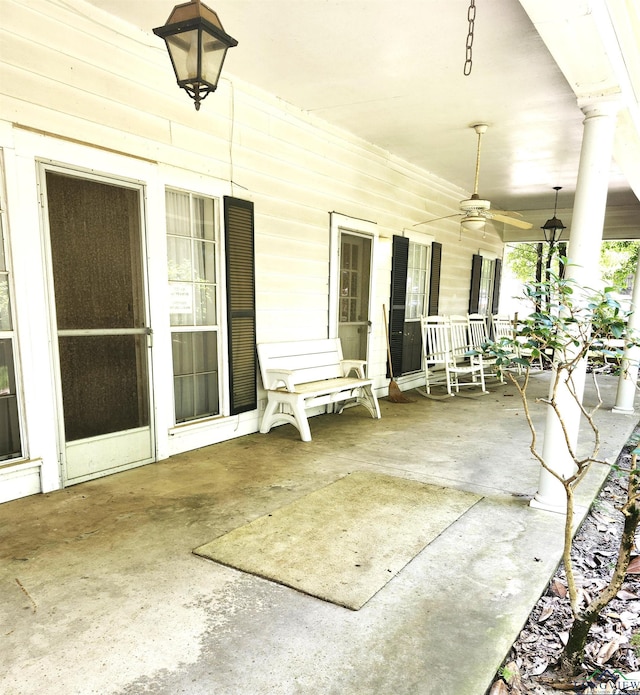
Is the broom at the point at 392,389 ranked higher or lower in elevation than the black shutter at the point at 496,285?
lower

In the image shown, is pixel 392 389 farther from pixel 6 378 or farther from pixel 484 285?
pixel 484 285

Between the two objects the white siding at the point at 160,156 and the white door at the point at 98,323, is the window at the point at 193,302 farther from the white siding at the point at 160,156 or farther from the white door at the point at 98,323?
the white door at the point at 98,323

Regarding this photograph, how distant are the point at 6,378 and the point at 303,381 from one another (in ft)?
7.60

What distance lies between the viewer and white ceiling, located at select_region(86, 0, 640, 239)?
241 centimetres

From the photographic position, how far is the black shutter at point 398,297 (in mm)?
5863

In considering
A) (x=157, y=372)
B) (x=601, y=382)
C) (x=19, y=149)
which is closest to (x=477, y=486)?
(x=157, y=372)

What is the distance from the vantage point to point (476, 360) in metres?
6.70

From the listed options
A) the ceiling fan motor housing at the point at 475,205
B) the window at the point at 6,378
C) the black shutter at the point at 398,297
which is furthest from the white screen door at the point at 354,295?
the window at the point at 6,378

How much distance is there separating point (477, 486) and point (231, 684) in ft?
6.64

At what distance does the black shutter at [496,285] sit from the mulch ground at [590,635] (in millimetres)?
7468

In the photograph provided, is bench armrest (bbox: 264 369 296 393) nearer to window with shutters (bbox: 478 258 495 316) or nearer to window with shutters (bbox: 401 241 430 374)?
window with shutters (bbox: 401 241 430 374)

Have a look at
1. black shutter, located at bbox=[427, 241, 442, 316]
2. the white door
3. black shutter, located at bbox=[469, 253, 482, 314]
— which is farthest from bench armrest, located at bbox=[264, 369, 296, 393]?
black shutter, located at bbox=[469, 253, 482, 314]

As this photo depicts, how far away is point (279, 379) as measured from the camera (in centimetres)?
400

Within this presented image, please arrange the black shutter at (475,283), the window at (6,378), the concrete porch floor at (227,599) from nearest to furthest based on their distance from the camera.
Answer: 1. the concrete porch floor at (227,599)
2. the window at (6,378)
3. the black shutter at (475,283)
